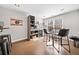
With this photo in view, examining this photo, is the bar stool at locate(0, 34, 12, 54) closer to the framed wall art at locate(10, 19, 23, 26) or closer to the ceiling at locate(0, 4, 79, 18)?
the framed wall art at locate(10, 19, 23, 26)

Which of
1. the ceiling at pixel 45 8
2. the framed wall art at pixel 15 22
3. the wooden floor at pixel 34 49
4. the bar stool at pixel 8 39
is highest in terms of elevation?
the ceiling at pixel 45 8

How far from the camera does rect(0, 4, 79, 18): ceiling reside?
216cm

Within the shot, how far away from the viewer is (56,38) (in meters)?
2.46

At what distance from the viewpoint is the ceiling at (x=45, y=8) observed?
216 centimetres

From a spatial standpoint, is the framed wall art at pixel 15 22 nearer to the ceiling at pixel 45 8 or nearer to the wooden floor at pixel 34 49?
the ceiling at pixel 45 8

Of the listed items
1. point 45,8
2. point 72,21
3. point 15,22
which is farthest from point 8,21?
point 72,21

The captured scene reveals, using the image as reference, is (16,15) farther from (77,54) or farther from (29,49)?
(77,54)

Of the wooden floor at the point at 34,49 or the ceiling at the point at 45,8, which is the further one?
the wooden floor at the point at 34,49

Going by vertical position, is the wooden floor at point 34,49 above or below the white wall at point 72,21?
below

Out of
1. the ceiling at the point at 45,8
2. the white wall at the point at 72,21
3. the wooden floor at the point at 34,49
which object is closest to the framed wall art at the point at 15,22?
the ceiling at the point at 45,8

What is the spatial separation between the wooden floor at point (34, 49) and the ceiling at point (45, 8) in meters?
0.80

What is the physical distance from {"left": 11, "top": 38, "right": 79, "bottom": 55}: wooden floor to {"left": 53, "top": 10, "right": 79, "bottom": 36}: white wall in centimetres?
43

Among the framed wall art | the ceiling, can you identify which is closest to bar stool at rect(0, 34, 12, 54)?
the framed wall art
